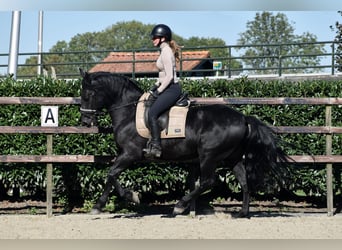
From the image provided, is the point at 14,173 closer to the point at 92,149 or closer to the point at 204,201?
the point at 92,149

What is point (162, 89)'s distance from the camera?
774 cm

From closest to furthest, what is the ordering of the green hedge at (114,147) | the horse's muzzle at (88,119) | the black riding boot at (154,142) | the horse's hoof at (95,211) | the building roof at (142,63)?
the black riding boot at (154,142)
the horse's muzzle at (88,119)
the horse's hoof at (95,211)
the green hedge at (114,147)
the building roof at (142,63)

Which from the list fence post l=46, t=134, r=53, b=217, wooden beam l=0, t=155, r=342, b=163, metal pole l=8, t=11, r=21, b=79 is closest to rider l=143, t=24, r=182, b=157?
wooden beam l=0, t=155, r=342, b=163

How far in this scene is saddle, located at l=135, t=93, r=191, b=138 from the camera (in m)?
7.80

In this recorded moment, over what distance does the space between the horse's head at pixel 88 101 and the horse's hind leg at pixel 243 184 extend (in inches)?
87.1

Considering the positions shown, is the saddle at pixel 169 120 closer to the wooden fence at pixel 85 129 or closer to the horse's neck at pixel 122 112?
the horse's neck at pixel 122 112

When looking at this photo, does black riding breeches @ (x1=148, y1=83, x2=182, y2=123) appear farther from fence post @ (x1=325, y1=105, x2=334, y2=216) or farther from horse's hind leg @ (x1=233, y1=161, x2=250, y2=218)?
fence post @ (x1=325, y1=105, x2=334, y2=216)

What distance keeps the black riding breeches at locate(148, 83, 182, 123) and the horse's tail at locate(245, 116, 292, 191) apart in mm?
1130

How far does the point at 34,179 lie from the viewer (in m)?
9.05

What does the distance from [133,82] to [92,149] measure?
1.32 metres

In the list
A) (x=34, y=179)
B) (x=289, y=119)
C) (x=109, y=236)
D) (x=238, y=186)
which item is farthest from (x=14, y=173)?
(x=289, y=119)

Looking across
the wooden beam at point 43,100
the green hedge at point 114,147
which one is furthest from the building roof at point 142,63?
the wooden beam at point 43,100

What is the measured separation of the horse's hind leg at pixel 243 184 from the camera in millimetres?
8141

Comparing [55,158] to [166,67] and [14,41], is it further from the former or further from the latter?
[14,41]
